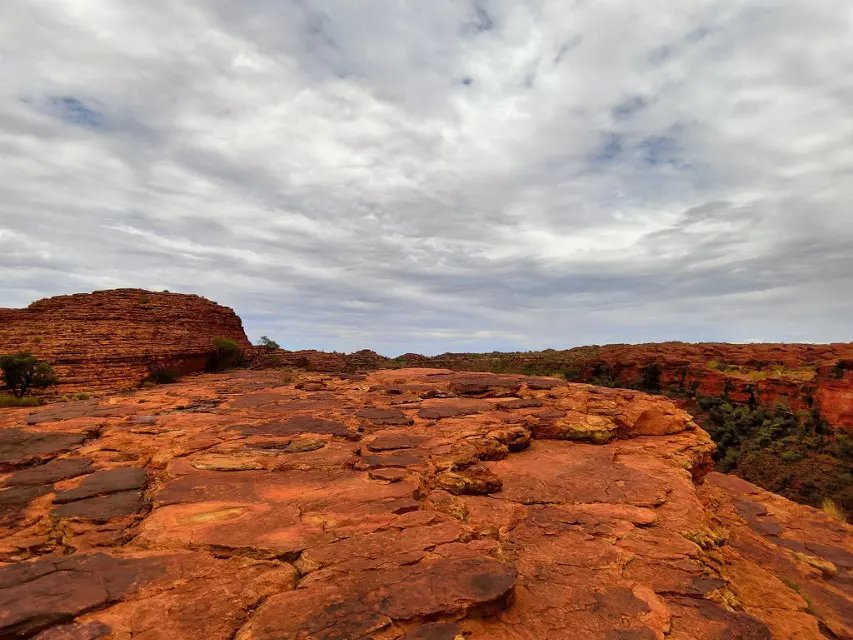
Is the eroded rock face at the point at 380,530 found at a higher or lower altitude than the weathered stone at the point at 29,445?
lower

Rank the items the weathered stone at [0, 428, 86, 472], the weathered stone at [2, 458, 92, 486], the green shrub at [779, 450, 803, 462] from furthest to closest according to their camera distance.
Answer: the green shrub at [779, 450, 803, 462]
the weathered stone at [0, 428, 86, 472]
the weathered stone at [2, 458, 92, 486]

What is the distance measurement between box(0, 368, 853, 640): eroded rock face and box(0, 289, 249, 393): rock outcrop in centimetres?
1418

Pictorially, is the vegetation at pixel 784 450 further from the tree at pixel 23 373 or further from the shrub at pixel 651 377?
the tree at pixel 23 373

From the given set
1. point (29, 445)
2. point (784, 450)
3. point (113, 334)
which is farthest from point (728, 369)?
point (29, 445)

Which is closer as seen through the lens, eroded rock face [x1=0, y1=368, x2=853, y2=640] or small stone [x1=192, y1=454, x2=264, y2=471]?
eroded rock face [x1=0, y1=368, x2=853, y2=640]

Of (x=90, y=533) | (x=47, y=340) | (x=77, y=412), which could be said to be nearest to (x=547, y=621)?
(x=90, y=533)

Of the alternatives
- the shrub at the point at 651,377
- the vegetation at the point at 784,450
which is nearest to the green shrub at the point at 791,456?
the vegetation at the point at 784,450

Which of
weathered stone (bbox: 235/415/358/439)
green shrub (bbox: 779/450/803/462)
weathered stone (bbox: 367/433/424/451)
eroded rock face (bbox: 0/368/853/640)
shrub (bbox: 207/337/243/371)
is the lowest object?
green shrub (bbox: 779/450/803/462)

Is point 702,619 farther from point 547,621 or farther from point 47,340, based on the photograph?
point 47,340

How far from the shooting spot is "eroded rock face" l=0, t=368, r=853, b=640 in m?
4.28

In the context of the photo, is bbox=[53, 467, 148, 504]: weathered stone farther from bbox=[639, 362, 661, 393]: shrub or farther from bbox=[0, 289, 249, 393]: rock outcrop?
bbox=[639, 362, 661, 393]: shrub

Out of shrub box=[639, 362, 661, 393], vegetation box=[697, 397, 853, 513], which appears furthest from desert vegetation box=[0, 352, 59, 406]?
shrub box=[639, 362, 661, 393]

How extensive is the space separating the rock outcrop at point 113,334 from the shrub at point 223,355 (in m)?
0.66

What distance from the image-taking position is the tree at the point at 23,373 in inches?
750
